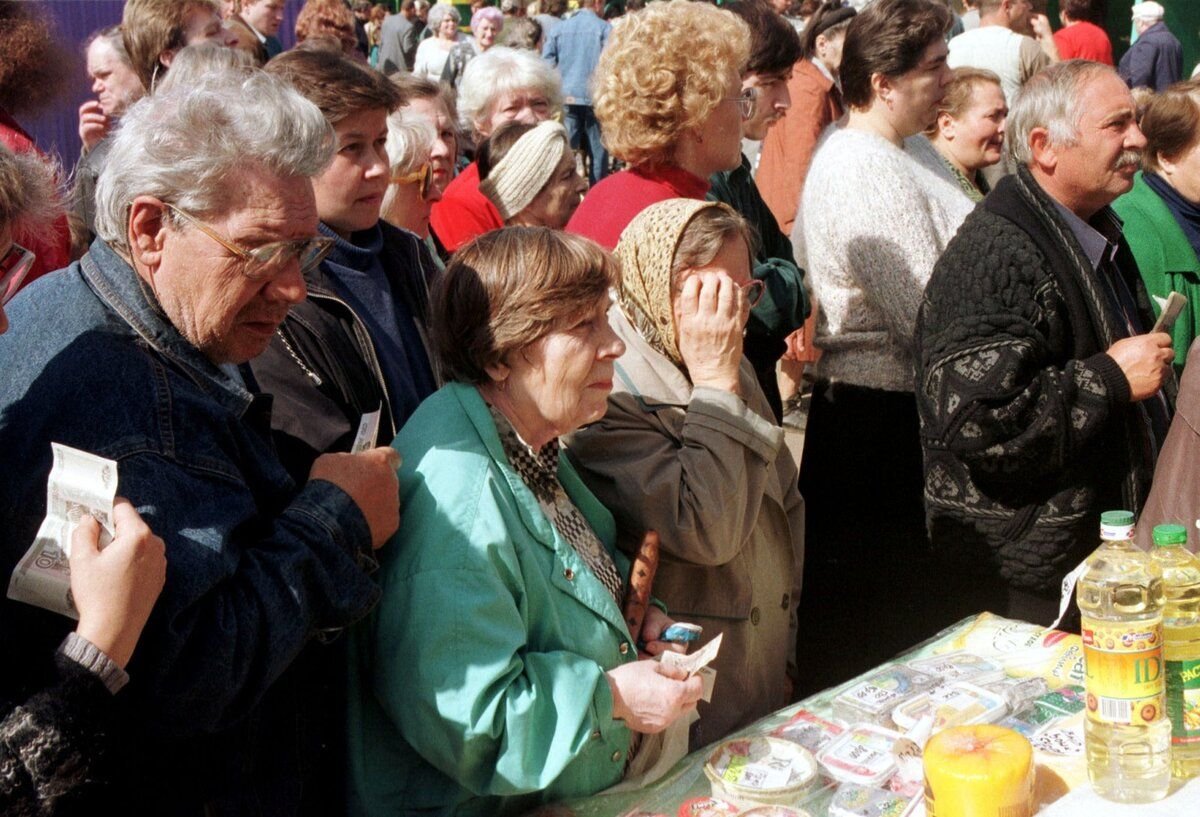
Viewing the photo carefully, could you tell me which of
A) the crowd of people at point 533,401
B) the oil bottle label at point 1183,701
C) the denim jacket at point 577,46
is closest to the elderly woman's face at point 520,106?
the crowd of people at point 533,401

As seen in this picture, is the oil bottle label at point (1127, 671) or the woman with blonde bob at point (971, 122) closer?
the oil bottle label at point (1127, 671)

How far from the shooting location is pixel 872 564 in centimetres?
379

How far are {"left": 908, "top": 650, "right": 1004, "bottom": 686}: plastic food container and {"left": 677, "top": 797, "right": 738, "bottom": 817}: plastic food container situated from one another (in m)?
0.58

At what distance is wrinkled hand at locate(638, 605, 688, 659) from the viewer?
227cm

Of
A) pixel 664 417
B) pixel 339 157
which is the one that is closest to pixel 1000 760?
pixel 664 417

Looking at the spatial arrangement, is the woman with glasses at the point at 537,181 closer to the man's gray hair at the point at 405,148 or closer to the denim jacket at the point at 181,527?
the man's gray hair at the point at 405,148

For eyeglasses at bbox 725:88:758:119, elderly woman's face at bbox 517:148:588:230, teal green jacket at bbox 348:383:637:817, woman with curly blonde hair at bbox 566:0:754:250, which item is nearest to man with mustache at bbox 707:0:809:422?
eyeglasses at bbox 725:88:758:119

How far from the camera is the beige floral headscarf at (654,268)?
102 inches

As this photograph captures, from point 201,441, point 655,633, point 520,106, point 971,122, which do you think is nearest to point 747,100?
point 971,122

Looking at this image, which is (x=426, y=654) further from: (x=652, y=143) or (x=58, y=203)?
(x=652, y=143)

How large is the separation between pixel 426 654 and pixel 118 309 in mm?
667

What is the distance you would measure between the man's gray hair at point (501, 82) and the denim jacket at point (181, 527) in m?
3.71

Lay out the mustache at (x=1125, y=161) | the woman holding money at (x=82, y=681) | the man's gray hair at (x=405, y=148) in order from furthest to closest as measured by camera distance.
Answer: the man's gray hair at (x=405, y=148)
the mustache at (x=1125, y=161)
the woman holding money at (x=82, y=681)

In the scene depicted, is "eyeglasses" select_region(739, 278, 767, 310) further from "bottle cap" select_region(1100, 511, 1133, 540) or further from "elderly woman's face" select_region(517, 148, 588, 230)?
"elderly woman's face" select_region(517, 148, 588, 230)
